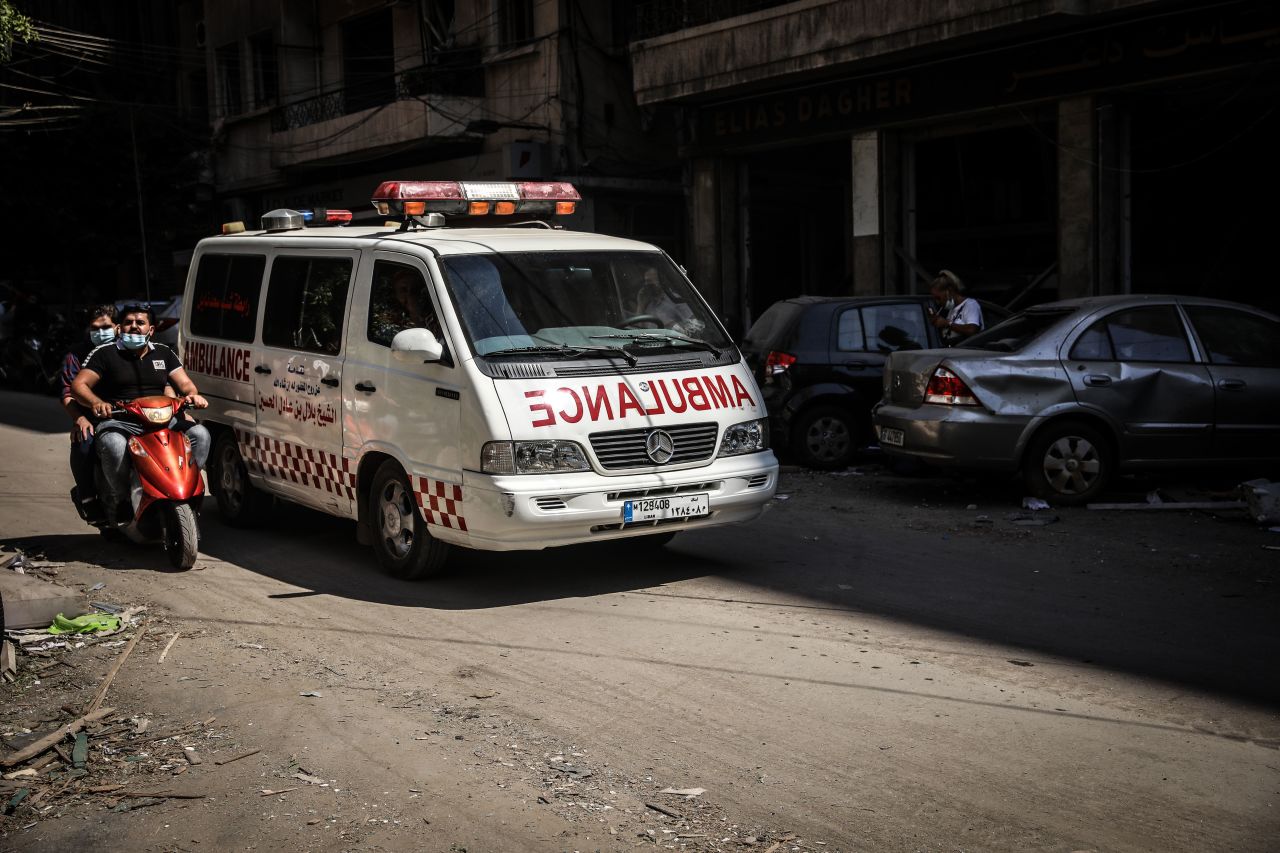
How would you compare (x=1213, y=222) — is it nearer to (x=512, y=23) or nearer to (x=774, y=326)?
(x=774, y=326)

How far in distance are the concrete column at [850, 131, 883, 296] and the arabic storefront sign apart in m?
0.29

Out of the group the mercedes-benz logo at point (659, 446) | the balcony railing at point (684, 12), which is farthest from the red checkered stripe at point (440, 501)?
the balcony railing at point (684, 12)

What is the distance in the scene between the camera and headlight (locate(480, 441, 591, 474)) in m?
6.91

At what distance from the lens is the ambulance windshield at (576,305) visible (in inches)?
290

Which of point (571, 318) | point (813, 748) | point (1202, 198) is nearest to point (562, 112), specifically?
point (1202, 198)

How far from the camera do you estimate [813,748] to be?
486cm

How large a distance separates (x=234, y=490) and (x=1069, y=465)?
20.1ft

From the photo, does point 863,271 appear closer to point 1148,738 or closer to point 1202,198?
point 1202,198

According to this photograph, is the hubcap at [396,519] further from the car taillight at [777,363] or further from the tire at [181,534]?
the car taillight at [777,363]

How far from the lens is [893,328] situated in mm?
12609

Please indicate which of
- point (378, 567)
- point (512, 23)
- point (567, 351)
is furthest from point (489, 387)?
point (512, 23)

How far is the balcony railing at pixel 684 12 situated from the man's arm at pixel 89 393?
12.6 metres

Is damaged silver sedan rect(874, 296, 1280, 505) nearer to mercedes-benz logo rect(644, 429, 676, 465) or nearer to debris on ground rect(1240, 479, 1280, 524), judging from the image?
debris on ground rect(1240, 479, 1280, 524)

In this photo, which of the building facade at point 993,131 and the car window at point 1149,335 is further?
the building facade at point 993,131
